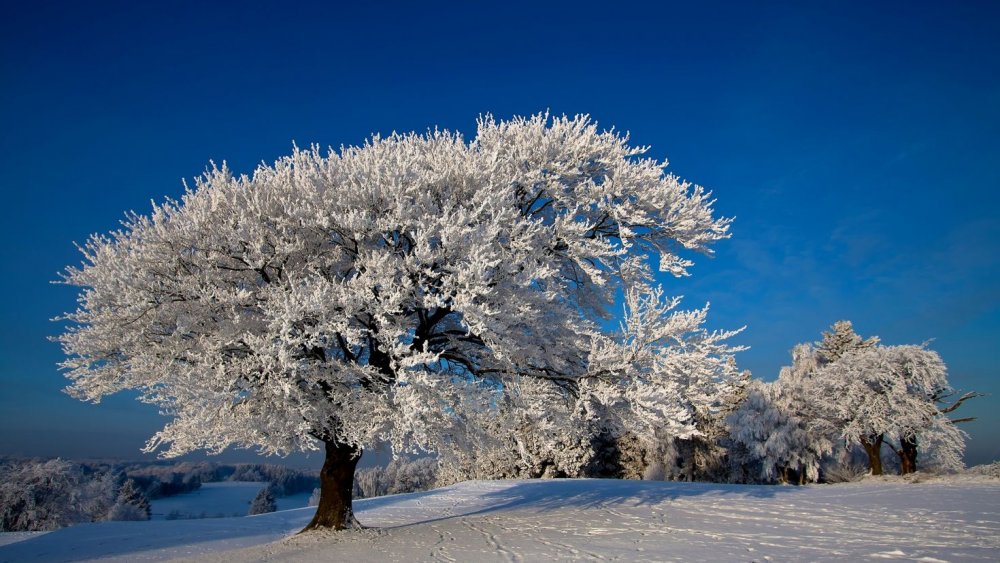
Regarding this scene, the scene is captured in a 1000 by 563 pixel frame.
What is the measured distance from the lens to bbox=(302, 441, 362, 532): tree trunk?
12500 millimetres

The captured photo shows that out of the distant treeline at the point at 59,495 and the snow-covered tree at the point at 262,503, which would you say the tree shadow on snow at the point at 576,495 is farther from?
the snow-covered tree at the point at 262,503

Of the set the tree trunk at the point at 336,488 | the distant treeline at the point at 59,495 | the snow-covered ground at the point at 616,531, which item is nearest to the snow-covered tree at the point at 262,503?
the distant treeline at the point at 59,495

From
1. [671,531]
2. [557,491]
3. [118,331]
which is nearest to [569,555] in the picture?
[671,531]

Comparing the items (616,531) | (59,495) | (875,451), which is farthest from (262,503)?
(616,531)

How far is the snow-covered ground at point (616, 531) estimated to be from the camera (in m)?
9.54

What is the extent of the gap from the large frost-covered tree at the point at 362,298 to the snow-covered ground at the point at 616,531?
2.00m

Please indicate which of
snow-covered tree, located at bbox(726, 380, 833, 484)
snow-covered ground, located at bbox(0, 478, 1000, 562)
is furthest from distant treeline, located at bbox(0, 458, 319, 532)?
snow-covered tree, located at bbox(726, 380, 833, 484)

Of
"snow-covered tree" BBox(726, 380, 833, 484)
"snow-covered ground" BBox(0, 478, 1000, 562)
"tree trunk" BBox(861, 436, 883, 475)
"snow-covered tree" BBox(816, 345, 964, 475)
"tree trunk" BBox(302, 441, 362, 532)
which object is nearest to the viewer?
"snow-covered ground" BBox(0, 478, 1000, 562)

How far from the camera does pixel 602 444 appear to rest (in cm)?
3962

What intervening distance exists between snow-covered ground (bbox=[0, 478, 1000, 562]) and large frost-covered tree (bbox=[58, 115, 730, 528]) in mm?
2000

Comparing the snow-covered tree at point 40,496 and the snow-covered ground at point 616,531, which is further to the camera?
the snow-covered tree at point 40,496

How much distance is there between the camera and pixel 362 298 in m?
10.0

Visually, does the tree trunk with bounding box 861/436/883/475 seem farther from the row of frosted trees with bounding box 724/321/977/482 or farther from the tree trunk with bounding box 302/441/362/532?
the tree trunk with bounding box 302/441/362/532

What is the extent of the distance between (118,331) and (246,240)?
10.8 feet
